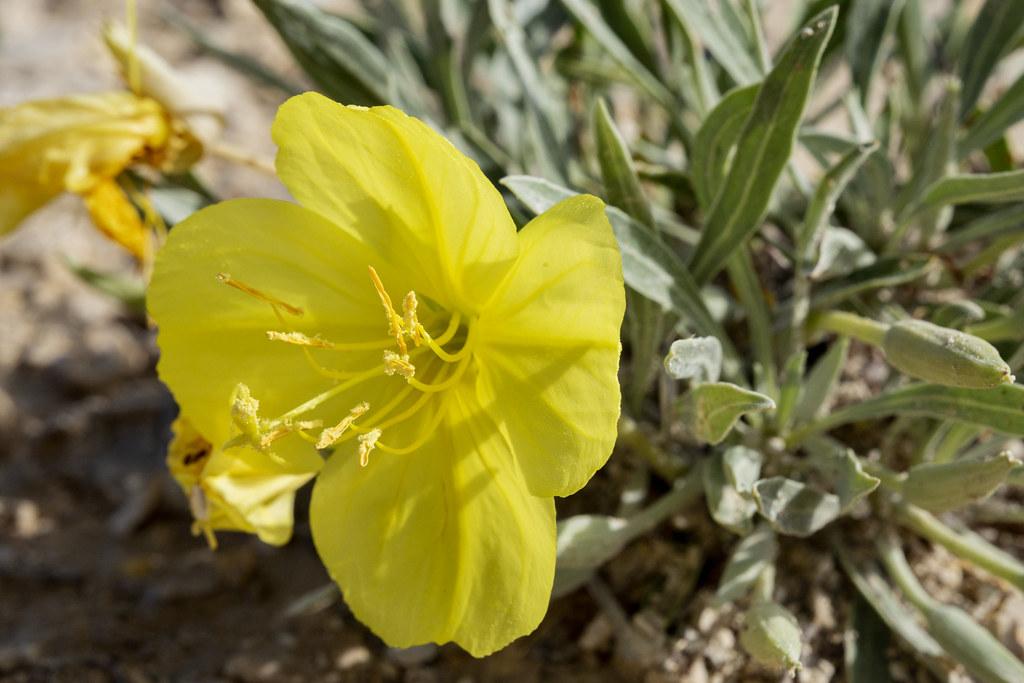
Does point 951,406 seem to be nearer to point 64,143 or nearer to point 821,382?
point 821,382

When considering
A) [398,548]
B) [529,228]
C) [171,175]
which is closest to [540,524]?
[398,548]

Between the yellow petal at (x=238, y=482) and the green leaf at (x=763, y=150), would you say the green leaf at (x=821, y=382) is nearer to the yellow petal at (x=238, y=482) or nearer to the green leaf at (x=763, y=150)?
the green leaf at (x=763, y=150)

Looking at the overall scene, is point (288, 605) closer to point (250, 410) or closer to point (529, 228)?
point (250, 410)

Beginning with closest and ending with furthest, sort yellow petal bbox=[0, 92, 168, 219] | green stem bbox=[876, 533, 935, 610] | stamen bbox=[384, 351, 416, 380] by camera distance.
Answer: stamen bbox=[384, 351, 416, 380] → green stem bbox=[876, 533, 935, 610] → yellow petal bbox=[0, 92, 168, 219]

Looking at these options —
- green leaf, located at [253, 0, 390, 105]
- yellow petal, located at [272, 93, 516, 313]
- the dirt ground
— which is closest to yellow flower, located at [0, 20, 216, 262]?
green leaf, located at [253, 0, 390, 105]

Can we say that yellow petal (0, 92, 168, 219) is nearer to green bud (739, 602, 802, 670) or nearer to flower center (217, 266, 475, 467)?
flower center (217, 266, 475, 467)

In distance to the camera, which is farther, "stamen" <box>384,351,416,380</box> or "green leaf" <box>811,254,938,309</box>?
"green leaf" <box>811,254,938,309</box>

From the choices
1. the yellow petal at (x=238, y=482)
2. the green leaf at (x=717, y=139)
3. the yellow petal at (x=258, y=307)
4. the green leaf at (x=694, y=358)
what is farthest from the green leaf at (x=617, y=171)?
the yellow petal at (x=238, y=482)

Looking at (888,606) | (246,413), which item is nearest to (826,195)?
(888,606)
